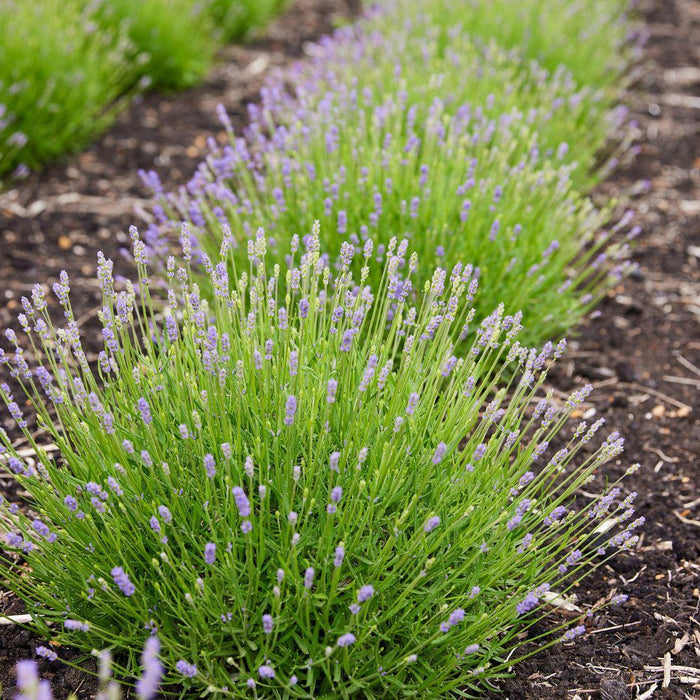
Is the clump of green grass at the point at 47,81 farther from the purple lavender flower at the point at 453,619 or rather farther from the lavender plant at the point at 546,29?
the purple lavender flower at the point at 453,619

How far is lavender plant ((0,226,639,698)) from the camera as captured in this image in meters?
2.18

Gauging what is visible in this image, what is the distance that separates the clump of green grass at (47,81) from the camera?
17.6 feet

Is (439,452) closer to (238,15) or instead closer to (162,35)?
(162,35)

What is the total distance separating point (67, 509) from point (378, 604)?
96 cm

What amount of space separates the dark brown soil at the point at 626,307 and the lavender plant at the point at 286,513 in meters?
0.43

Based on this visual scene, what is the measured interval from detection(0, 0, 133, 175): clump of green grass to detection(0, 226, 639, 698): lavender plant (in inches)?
137

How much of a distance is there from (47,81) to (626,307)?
4.19m

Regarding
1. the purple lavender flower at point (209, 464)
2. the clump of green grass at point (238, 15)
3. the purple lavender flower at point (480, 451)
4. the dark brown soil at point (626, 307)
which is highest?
the purple lavender flower at point (209, 464)

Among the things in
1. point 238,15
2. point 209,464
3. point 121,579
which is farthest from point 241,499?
point 238,15

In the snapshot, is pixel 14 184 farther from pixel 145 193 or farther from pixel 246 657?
pixel 246 657

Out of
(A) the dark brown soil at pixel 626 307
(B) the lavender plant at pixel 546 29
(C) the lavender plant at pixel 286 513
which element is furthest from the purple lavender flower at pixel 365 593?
(B) the lavender plant at pixel 546 29

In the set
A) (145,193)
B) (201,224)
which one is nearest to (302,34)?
(145,193)

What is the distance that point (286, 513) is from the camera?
2.27 meters

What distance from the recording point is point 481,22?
657 cm
